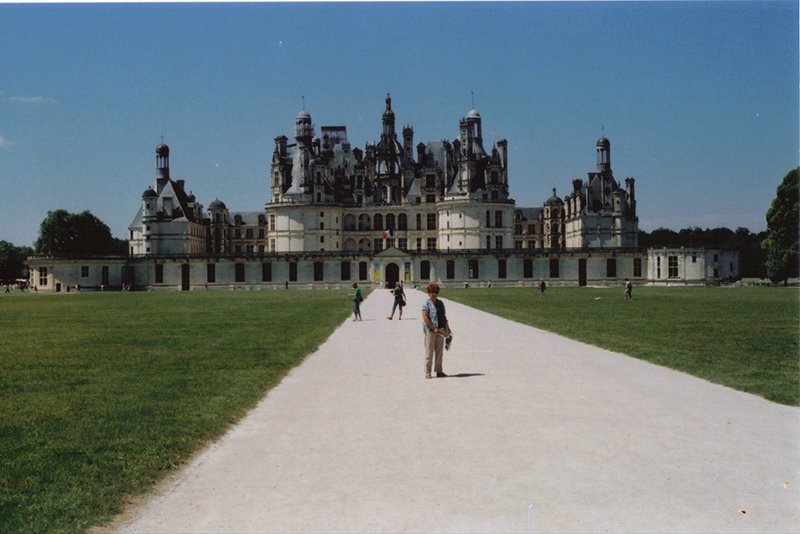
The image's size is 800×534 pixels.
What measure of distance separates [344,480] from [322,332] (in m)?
18.0

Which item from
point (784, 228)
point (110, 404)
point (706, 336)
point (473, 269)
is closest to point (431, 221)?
point (473, 269)

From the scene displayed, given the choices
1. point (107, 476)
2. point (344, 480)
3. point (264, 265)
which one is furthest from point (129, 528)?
point (264, 265)

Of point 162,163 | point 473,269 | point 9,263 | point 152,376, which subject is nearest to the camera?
point 152,376

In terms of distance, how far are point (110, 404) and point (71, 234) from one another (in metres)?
104

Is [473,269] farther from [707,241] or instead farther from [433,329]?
[433,329]

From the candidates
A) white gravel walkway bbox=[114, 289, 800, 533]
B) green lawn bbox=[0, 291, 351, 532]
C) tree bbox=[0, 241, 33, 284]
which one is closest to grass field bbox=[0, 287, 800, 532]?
green lawn bbox=[0, 291, 351, 532]

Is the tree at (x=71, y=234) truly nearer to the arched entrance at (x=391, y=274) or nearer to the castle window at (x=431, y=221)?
the arched entrance at (x=391, y=274)

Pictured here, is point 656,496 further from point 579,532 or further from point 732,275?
point 732,275

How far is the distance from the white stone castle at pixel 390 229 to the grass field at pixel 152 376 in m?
53.2

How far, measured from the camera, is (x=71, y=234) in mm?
107688

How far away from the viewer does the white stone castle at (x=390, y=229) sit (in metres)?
86.2

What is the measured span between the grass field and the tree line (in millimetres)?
38302

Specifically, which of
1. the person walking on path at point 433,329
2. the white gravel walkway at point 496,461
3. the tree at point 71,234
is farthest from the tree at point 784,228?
the tree at point 71,234

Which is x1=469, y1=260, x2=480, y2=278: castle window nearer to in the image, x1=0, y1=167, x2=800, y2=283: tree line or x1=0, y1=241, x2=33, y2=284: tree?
x1=0, y1=167, x2=800, y2=283: tree line
